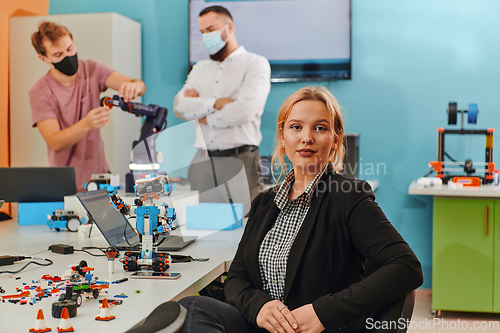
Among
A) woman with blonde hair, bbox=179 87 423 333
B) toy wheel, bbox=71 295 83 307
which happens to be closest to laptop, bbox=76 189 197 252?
woman with blonde hair, bbox=179 87 423 333

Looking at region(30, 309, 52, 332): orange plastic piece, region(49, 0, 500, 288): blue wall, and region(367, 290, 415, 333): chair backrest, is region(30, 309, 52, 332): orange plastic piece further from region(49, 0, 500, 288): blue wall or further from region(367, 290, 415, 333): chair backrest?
region(49, 0, 500, 288): blue wall

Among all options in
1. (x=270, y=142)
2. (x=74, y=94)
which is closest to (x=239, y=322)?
(x=270, y=142)

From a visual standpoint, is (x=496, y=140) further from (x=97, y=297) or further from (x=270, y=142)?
(x=97, y=297)

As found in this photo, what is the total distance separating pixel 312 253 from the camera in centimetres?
123

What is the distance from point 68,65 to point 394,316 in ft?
10.5

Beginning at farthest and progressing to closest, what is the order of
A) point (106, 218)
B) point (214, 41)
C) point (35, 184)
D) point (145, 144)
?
point (214, 41), point (35, 184), point (145, 144), point (106, 218)

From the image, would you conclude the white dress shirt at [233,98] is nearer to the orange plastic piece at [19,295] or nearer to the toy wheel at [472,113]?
the toy wheel at [472,113]

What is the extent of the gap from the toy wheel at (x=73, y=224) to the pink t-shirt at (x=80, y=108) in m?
1.44

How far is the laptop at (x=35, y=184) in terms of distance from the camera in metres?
2.35

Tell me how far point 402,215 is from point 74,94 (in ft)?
8.51

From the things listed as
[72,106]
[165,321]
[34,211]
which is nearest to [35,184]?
[34,211]

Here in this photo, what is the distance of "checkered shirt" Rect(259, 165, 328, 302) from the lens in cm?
128

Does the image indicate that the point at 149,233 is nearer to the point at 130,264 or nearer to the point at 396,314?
the point at 130,264

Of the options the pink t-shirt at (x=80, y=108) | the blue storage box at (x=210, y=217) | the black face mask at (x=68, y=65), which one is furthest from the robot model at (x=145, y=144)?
the black face mask at (x=68, y=65)
